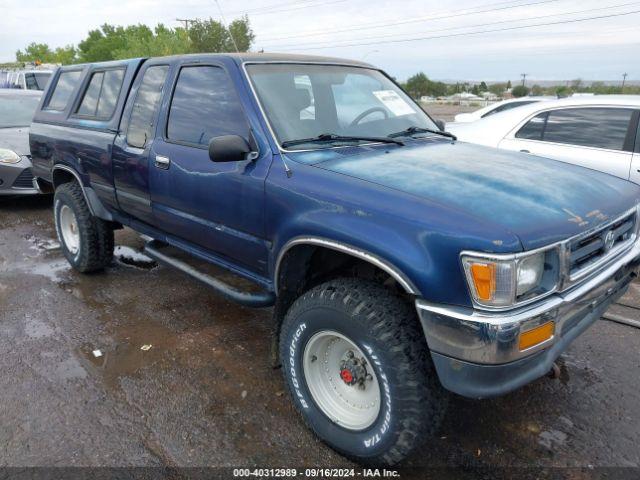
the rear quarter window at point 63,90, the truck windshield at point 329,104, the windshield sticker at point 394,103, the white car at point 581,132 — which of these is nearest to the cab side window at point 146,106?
the truck windshield at point 329,104

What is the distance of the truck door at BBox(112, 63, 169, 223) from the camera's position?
12.0ft

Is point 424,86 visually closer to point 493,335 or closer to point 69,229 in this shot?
point 69,229

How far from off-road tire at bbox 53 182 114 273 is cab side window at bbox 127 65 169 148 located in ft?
3.97

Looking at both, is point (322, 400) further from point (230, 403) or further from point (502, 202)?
point (502, 202)

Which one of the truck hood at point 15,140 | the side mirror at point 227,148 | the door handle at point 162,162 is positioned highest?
the side mirror at point 227,148

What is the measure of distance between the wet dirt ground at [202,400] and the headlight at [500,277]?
40.5 inches

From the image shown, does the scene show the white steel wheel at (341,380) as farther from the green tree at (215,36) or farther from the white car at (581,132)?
the green tree at (215,36)

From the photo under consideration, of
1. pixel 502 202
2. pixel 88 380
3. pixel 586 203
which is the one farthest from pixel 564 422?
pixel 88 380

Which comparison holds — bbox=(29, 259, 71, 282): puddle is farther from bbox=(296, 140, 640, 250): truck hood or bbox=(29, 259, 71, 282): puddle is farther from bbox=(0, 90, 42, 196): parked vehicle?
bbox=(296, 140, 640, 250): truck hood

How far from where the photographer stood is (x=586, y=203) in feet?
7.95

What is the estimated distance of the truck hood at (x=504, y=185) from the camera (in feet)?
6.99

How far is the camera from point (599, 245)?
242cm

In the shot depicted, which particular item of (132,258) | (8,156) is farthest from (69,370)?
(8,156)

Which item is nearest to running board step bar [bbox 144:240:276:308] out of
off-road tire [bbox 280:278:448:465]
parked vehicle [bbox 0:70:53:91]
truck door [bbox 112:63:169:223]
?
truck door [bbox 112:63:169:223]
